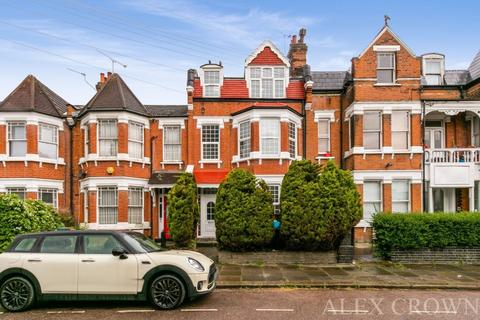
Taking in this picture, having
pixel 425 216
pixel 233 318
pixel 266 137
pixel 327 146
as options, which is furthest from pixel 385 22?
pixel 233 318

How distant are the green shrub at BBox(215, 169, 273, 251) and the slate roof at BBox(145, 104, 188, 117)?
7.55m

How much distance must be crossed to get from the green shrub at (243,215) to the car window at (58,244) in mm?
6053

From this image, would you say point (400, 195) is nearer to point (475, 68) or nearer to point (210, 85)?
point (475, 68)

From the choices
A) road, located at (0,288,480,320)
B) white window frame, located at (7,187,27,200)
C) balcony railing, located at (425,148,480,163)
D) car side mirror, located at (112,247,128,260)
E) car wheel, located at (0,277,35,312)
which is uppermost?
balcony railing, located at (425,148,480,163)

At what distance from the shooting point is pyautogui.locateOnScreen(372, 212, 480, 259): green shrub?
45.4 ft

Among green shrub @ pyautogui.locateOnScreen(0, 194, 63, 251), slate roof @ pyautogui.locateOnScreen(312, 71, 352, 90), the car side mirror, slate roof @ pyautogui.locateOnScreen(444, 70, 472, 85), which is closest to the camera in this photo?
the car side mirror

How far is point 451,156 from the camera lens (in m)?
18.7

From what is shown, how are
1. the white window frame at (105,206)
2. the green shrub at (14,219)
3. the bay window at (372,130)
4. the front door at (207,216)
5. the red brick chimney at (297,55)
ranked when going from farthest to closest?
the red brick chimney at (297,55) < the front door at (207,216) < the bay window at (372,130) < the white window frame at (105,206) < the green shrub at (14,219)

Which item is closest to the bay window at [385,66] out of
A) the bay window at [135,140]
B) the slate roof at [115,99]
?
the slate roof at [115,99]

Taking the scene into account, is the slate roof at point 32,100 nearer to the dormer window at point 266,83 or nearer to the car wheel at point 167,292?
the dormer window at point 266,83

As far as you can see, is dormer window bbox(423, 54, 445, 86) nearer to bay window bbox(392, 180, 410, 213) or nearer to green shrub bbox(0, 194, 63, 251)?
bay window bbox(392, 180, 410, 213)

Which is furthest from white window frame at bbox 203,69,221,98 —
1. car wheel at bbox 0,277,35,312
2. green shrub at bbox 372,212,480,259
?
car wheel at bbox 0,277,35,312

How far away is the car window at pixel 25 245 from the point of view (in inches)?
341

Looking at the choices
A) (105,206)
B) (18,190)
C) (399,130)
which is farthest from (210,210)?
(399,130)
